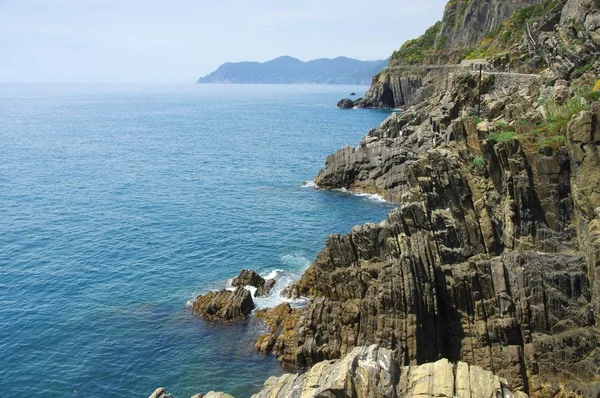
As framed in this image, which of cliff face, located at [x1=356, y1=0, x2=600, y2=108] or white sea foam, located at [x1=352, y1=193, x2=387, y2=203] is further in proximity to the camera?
white sea foam, located at [x1=352, y1=193, x2=387, y2=203]

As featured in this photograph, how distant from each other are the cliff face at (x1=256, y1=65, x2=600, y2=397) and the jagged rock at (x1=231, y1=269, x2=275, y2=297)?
20.3ft

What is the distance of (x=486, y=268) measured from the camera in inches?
1436

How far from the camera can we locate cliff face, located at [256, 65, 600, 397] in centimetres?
3369

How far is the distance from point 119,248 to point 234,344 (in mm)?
26604

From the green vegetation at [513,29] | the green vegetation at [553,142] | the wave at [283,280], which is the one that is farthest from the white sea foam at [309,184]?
the green vegetation at [513,29]

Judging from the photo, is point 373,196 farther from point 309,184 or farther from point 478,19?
point 478,19

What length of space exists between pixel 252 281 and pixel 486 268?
80.1 ft

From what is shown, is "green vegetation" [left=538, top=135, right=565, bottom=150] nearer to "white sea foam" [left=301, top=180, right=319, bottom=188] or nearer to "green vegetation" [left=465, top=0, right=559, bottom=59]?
"white sea foam" [left=301, top=180, right=319, bottom=188]

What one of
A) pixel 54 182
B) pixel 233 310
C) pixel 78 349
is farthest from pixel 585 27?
pixel 54 182

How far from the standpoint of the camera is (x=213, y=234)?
69.1 metres

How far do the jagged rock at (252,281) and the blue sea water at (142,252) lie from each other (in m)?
1.67

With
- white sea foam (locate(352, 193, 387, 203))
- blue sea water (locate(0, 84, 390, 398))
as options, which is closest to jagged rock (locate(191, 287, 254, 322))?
blue sea water (locate(0, 84, 390, 398))

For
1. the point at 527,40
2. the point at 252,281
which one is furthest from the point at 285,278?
the point at 527,40

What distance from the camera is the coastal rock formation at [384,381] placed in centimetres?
2375
